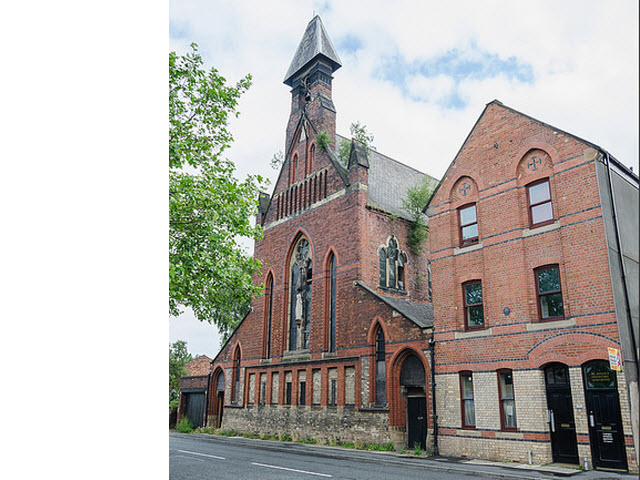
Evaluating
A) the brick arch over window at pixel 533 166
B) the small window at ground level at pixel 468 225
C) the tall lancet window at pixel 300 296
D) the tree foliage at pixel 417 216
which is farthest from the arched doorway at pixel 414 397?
the tree foliage at pixel 417 216

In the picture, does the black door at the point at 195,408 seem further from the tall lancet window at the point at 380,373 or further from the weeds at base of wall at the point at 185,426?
the tall lancet window at the point at 380,373

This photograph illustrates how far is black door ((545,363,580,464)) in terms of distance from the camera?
40.9 ft

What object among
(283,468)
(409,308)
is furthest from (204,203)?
(409,308)

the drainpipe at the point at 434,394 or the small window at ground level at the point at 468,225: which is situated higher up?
the small window at ground level at the point at 468,225

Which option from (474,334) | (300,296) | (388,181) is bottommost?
(474,334)

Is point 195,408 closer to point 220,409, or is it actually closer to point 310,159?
point 220,409

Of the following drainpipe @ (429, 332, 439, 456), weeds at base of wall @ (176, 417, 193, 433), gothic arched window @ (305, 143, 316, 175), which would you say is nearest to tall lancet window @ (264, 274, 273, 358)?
gothic arched window @ (305, 143, 316, 175)

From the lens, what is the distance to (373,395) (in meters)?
18.8

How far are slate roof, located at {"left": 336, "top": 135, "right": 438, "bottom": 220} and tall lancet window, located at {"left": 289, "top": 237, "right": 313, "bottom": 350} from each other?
4.00 m

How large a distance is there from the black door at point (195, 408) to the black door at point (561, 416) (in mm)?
20553

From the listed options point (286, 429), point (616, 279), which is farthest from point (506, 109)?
point (286, 429)

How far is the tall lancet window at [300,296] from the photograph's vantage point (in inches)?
924

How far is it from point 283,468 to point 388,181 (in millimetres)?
17346

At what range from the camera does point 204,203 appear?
10.6 metres
